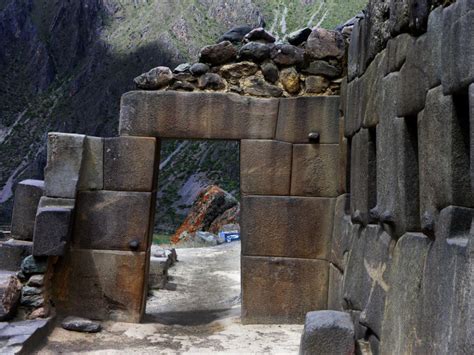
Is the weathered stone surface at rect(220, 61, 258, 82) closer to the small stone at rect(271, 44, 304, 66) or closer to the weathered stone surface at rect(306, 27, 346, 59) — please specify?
the small stone at rect(271, 44, 304, 66)

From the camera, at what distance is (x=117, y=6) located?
5753 centimetres

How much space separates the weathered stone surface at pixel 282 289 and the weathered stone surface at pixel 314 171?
2.45ft

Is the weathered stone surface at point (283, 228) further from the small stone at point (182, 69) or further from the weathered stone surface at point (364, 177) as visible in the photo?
the small stone at point (182, 69)

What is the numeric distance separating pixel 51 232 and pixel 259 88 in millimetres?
2611

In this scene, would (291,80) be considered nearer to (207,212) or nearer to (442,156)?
(442,156)

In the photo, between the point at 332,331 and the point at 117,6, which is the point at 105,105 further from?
the point at 332,331

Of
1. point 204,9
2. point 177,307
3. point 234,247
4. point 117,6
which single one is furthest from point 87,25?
point 177,307

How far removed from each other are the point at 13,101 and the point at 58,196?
190ft

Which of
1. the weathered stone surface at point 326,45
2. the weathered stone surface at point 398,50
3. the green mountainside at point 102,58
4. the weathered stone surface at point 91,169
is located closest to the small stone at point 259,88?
the weathered stone surface at point 326,45

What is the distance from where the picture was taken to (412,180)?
141 inches

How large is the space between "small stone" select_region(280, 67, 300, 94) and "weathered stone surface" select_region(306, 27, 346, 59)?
266 millimetres

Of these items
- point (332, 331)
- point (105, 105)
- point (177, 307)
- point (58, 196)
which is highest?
point (105, 105)

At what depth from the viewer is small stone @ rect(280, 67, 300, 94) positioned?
6.45 m

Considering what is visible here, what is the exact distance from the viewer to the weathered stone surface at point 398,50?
11.7 feet
